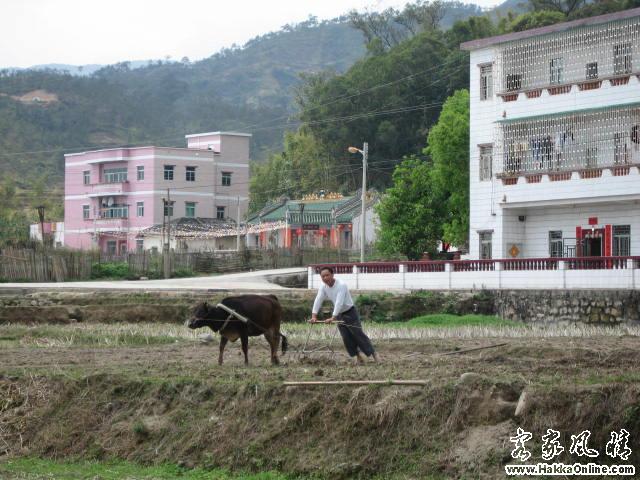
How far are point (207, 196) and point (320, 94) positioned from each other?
13.7 m

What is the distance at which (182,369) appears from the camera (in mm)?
18625

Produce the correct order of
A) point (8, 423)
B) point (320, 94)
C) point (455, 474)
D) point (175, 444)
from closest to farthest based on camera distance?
point (455, 474), point (175, 444), point (8, 423), point (320, 94)

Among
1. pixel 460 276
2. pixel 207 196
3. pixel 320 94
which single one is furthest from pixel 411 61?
pixel 460 276

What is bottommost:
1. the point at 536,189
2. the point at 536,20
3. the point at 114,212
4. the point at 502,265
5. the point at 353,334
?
the point at 353,334

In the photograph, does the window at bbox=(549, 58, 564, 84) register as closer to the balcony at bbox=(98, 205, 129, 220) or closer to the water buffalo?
the water buffalo

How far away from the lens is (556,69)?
140ft

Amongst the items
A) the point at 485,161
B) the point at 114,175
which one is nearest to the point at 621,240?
the point at 485,161

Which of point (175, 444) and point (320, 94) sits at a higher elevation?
point (320, 94)

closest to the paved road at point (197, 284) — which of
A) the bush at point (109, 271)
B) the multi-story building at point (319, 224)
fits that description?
the bush at point (109, 271)

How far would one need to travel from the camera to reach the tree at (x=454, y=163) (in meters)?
49.3

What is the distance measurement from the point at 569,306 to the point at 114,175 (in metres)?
50.9

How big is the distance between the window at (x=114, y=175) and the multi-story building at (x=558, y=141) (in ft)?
133

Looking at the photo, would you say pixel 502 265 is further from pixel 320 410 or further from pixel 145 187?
pixel 145 187

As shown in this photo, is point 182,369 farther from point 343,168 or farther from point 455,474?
point 343,168
